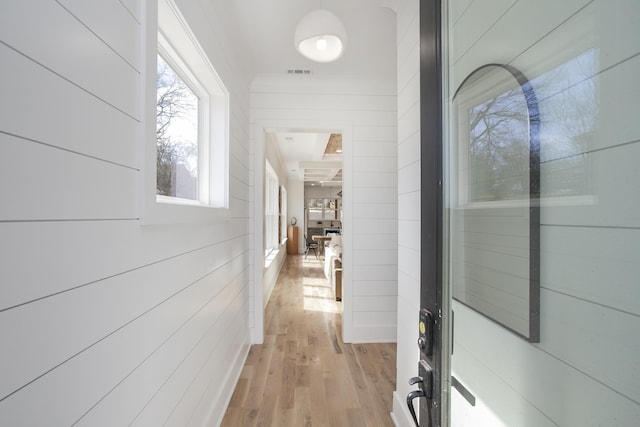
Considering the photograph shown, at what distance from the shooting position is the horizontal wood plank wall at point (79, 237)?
49cm

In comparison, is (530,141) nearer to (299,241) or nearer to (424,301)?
(424,301)

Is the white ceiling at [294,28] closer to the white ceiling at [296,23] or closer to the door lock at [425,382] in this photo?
the white ceiling at [296,23]

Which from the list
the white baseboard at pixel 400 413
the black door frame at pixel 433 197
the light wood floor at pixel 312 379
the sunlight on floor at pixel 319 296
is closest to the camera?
the black door frame at pixel 433 197

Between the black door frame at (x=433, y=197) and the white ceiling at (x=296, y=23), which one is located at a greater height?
the white ceiling at (x=296, y=23)

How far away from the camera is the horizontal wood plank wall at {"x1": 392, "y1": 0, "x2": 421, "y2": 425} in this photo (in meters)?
1.47

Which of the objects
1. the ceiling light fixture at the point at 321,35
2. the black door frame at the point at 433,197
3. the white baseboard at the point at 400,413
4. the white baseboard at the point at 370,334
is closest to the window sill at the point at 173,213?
the black door frame at the point at 433,197

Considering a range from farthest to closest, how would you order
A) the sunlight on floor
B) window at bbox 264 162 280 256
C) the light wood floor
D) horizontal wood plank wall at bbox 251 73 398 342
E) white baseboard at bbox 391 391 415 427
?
window at bbox 264 162 280 256 → the sunlight on floor → horizontal wood plank wall at bbox 251 73 398 342 → the light wood floor → white baseboard at bbox 391 391 415 427

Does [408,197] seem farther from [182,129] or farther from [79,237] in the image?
[79,237]

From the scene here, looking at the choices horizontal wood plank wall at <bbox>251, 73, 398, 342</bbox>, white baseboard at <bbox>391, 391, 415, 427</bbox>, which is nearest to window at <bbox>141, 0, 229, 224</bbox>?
horizontal wood plank wall at <bbox>251, 73, 398, 342</bbox>

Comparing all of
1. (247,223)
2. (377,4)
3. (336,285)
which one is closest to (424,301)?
(377,4)

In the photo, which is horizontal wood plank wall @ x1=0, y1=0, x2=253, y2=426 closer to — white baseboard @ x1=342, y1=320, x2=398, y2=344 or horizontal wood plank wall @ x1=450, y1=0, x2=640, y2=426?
Result: horizontal wood plank wall @ x1=450, y1=0, x2=640, y2=426

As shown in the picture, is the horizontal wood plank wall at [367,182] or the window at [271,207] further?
the window at [271,207]

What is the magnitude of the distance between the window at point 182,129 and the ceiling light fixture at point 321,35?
57cm

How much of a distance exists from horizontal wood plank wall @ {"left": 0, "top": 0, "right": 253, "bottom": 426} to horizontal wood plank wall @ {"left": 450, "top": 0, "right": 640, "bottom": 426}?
0.93 meters
